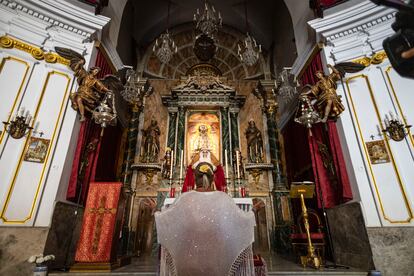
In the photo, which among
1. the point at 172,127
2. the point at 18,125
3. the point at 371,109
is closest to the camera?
the point at 18,125

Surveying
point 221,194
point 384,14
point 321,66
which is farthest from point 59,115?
point 384,14

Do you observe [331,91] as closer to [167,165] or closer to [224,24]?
[167,165]

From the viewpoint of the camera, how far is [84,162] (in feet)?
12.5

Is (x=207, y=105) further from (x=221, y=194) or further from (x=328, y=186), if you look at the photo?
(x=221, y=194)

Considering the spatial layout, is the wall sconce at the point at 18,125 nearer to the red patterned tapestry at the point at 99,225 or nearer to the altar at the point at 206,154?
the red patterned tapestry at the point at 99,225

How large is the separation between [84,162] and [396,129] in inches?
207

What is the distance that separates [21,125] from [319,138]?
5.11 m

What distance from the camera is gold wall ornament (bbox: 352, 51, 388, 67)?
3.76 metres

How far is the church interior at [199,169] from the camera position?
261 cm

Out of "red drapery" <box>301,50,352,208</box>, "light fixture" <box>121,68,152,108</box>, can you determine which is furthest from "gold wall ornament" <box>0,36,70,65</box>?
"red drapery" <box>301,50,352,208</box>

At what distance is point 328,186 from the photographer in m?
3.82

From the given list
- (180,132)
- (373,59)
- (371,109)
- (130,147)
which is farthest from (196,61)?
(371,109)

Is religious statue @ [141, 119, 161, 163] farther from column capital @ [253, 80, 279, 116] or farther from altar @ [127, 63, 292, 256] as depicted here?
column capital @ [253, 80, 279, 116]

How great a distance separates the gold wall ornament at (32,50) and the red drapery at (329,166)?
193 inches
